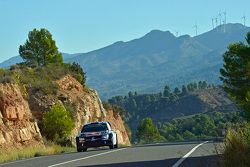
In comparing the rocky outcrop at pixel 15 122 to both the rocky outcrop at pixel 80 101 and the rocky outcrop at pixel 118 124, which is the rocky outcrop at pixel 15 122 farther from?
the rocky outcrop at pixel 118 124

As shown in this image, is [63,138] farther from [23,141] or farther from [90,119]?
[90,119]

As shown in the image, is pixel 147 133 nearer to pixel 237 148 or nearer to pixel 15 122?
pixel 15 122

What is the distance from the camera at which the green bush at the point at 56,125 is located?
48.0 m

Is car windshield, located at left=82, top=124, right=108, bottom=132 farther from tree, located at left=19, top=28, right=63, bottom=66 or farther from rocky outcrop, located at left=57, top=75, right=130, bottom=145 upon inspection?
tree, located at left=19, top=28, right=63, bottom=66

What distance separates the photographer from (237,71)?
2399 inches

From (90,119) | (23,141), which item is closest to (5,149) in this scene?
(23,141)

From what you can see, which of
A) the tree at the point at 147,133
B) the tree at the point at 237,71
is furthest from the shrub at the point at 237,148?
the tree at the point at 147,133

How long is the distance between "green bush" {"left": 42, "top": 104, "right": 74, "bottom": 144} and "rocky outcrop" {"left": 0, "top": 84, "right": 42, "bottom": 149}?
2276 millimetres

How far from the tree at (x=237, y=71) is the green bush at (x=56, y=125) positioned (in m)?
18.0

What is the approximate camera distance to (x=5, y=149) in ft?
124

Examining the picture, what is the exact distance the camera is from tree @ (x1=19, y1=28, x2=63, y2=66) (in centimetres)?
6931

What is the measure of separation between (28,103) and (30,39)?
20.6 metres

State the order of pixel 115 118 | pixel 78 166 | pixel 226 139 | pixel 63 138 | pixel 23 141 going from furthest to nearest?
pixel 115 118 → pixel 63 138 → pixel 23 141 → pixel 78 166 → pixel 226 139

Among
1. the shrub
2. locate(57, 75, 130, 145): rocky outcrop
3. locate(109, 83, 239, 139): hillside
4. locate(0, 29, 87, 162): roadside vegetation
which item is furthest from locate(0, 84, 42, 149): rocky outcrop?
locate(109, 83, 239, 139): hillside
